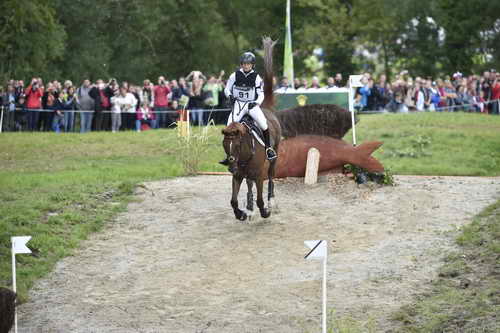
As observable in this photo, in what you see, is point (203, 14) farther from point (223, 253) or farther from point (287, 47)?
point (223, 253)

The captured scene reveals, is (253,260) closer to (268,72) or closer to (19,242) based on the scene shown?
(19,242)

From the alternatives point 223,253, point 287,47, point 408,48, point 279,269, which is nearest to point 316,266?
point 279,269

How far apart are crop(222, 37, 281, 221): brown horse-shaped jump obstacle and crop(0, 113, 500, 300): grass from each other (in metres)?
2.93

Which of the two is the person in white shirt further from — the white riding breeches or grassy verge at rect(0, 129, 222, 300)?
the white riding breeches

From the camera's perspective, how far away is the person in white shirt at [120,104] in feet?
98.4

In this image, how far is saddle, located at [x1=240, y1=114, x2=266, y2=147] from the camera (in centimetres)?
1700

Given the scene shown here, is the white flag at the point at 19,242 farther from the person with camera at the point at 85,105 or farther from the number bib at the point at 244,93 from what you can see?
the person with camera at the point at 85,105

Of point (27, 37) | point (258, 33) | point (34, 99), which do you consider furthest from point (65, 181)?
point (258, 33)

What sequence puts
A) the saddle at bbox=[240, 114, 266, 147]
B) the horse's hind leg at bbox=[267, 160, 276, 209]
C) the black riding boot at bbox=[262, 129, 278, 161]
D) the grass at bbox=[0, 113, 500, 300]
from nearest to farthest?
the grass at bbox=[0, 113, 500, 300] < the saddle at bbox=[240, 114, 266, 147] < the black riding boot at bbox=[262, 129, 278, 161] < the horse's hind leg at bbox=[267, 160, 276, 209]

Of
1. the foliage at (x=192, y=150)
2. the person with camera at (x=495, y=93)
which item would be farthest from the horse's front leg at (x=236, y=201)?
the person with camera at (x=495, y=93)

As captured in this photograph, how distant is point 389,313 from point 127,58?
38877 mm

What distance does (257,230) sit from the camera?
1695 cm

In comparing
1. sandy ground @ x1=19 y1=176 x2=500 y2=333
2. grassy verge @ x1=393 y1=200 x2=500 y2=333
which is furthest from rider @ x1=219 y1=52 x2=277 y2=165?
grassy verge @ x1=393 y1=200 x2=500 y2=333

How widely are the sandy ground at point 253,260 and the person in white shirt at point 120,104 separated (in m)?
9.93
